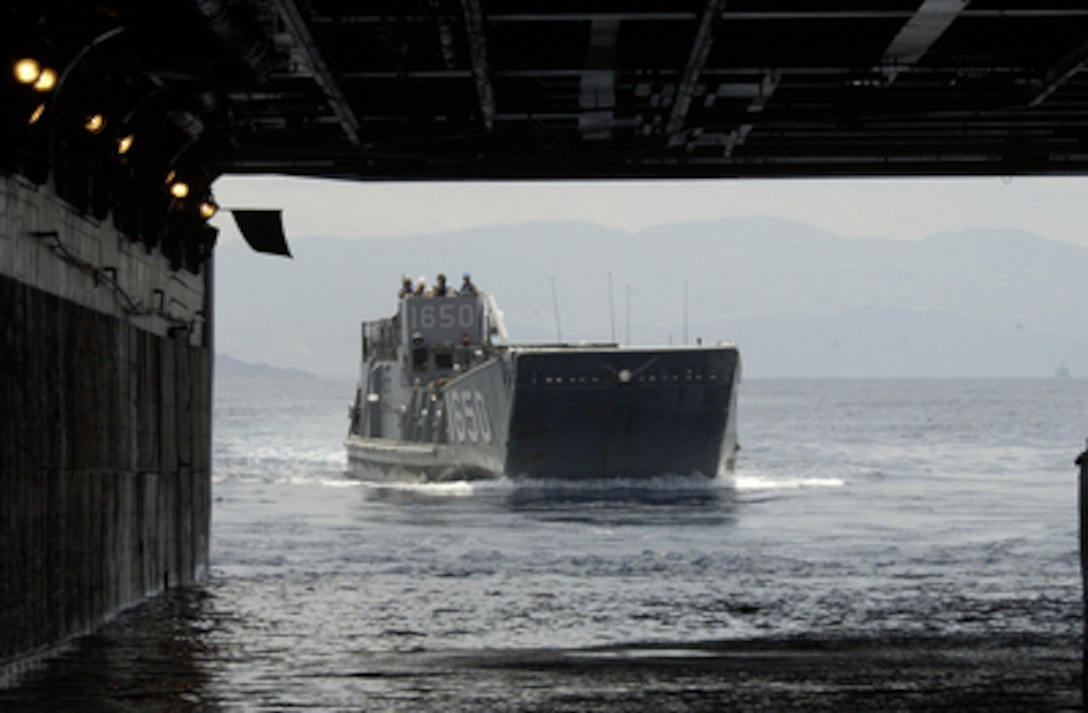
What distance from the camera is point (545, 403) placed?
48469mm

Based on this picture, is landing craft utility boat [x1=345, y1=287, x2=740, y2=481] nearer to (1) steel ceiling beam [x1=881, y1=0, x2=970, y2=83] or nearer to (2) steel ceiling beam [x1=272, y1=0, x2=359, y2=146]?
(2) steel ceiling beam [x1=272, y1=0, x2=359, y2=146]

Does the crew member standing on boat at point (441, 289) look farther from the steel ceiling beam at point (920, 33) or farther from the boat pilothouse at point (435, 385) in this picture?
the steel ceiling beam at point (920, 33)

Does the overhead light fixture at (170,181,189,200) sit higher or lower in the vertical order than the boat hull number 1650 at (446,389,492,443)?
higher

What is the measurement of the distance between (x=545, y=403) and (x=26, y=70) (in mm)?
34558

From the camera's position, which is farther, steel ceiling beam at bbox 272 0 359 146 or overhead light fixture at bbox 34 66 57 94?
steel ceiling beam at bbox 272 0 359 146

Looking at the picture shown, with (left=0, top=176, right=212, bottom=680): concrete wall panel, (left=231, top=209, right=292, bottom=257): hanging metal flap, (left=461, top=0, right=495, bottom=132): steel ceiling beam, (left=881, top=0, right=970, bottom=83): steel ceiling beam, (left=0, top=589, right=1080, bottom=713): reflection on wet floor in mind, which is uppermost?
(left=881, top=0, right=970, bottom=83): steel ceiling beam

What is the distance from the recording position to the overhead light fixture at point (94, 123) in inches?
698

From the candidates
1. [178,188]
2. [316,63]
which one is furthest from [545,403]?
[316,63]

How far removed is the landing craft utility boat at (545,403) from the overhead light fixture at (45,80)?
32.7m

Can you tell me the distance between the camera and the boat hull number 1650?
5059 cm

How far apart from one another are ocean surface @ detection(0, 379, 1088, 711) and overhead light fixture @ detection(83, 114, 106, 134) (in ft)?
15.9

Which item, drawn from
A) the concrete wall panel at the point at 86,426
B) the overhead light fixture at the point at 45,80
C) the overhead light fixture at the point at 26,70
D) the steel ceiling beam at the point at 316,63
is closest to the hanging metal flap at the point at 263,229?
the concrete wall panel at the point at 86,426

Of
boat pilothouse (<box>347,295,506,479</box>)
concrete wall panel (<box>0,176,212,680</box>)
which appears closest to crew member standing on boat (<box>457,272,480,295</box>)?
boat pilothouse (<box>347,295,506,479</box>)

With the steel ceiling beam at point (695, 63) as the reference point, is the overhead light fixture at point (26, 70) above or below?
Result: below
